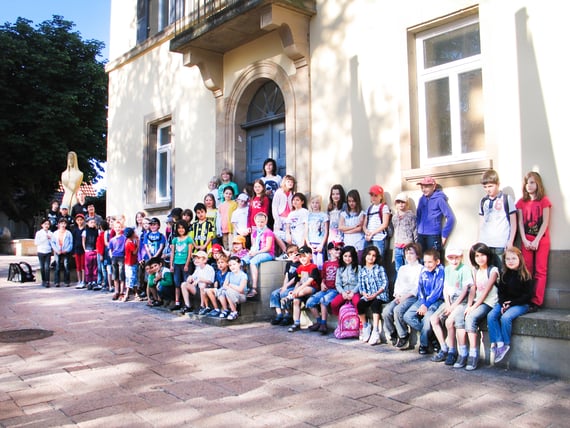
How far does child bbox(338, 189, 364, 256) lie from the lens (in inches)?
303

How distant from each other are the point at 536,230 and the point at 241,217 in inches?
192

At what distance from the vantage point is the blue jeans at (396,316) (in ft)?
20.2

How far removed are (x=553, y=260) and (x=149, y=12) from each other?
37.6 ft

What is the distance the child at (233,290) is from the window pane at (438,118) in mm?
3253

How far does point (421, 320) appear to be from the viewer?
6.04 metres

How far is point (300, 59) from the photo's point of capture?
927 cm

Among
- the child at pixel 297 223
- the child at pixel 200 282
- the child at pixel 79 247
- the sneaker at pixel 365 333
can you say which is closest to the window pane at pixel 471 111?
the child at pixel 297 223

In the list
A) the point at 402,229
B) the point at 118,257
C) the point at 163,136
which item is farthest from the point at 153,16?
the point at 402,229

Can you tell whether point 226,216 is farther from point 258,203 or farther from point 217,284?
point 217,284

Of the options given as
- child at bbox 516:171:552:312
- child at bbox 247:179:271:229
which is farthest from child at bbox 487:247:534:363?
child at bbox 247:179:271:229

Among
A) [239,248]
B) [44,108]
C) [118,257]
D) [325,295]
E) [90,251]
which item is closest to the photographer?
[325,295]

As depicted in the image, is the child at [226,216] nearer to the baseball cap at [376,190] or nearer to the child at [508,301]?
the baseball cap at [376,190]

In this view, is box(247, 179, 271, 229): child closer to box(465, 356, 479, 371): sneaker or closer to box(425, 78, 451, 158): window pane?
box(425, 78, 451, 158): window pane

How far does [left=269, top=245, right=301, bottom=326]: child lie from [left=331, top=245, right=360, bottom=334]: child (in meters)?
0.79
